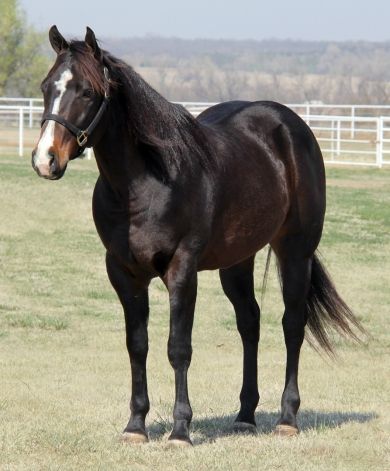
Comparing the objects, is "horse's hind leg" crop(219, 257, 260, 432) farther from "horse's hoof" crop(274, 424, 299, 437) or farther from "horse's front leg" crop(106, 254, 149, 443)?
"horse's front leg" crop(106, 254, 149, 443)

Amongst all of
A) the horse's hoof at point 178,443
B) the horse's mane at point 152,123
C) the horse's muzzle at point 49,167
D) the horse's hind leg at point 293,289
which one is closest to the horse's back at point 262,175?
the horse's hind leg at point 293,289

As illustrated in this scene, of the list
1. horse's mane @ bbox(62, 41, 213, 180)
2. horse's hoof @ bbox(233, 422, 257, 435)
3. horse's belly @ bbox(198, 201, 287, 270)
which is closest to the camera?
horse's mane @ bbox(62, 41, 213, 180)

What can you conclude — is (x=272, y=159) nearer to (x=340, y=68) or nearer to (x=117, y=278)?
(x=117, y=278)

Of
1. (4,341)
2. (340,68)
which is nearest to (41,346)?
(4,341)

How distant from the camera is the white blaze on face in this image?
5355 mm

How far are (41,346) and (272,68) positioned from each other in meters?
187

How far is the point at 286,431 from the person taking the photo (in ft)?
21.8

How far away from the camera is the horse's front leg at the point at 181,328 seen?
19.4ft

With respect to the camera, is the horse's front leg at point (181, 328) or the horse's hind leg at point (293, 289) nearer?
the horse's front leg at point (181, 328)

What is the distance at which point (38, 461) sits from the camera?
18.6ft

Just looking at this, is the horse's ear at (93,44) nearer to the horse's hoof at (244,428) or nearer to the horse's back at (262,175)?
the horse's back at (262,175)

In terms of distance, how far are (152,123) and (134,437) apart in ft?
5.39

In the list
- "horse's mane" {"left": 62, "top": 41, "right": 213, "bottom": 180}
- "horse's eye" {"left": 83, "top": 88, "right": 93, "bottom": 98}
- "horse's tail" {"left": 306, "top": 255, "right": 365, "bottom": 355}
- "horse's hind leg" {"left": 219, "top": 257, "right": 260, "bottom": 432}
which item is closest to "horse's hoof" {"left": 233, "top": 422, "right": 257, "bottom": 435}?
"horse's hind leg" {"left": 219, "top": 257, "right": 260, "bottom": 432}

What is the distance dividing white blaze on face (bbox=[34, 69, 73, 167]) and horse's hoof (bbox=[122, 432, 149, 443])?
1.65 meters
